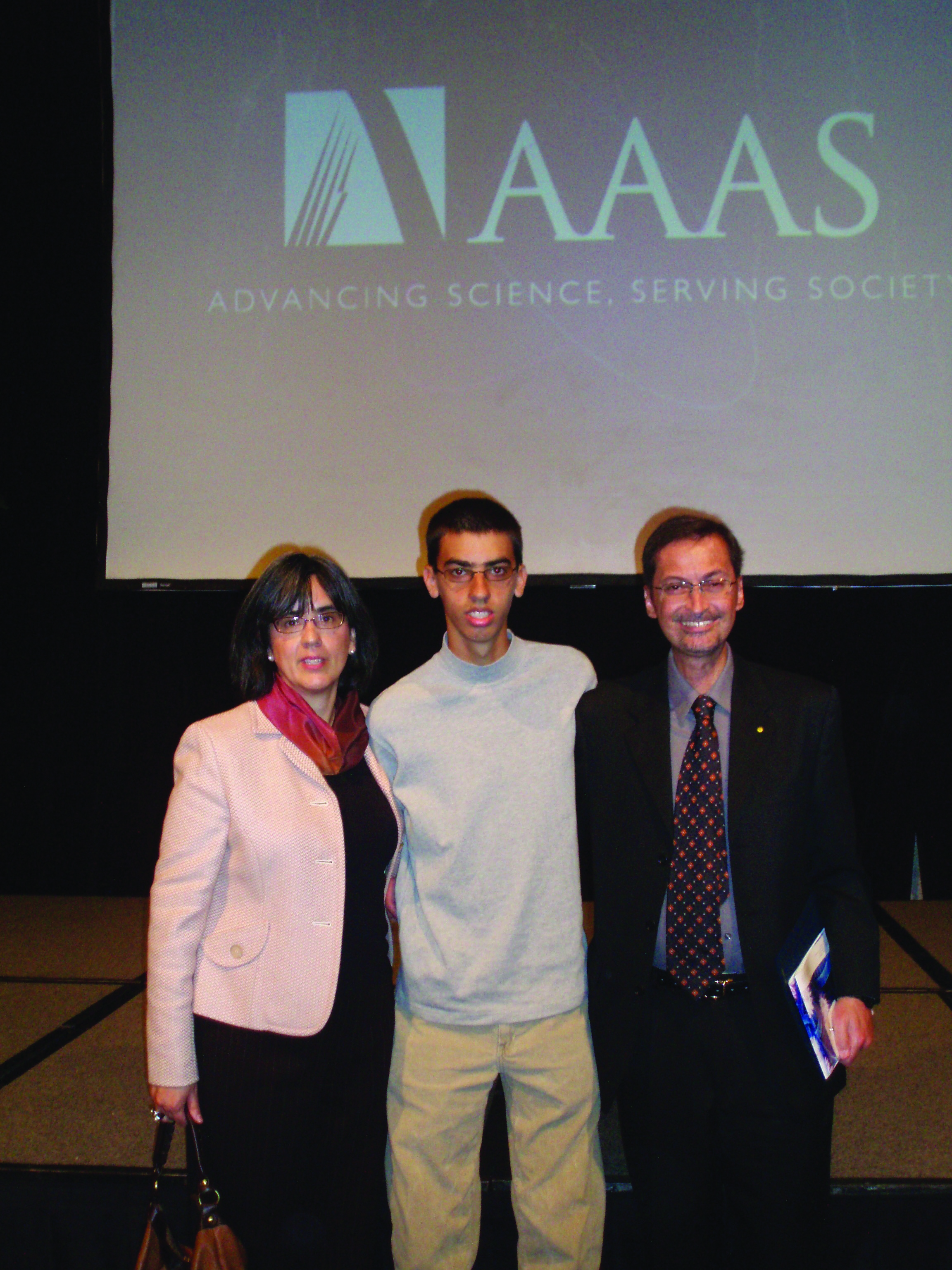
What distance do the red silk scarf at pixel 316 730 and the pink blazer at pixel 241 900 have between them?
0.11ft

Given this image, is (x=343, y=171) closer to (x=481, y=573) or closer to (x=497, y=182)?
(x=497, y=182)

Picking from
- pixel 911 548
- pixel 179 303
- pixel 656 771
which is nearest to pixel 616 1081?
pixel 656 771

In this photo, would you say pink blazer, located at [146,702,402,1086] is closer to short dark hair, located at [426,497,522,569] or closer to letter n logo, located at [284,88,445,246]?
short dark hair, located at [426,497,522,569]

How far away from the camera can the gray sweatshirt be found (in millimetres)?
1499

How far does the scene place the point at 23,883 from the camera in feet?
12.0

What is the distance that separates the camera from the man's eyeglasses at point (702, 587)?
1488mm

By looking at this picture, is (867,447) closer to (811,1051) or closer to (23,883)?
(811,1051)

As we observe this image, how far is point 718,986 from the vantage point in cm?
144

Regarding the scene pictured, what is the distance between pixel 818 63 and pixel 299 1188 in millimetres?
3613

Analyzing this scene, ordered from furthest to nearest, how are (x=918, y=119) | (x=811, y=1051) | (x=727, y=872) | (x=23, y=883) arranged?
(x=23, y=883), (x=918, y=119), (x=727, y=872), (x=811, y=1051)

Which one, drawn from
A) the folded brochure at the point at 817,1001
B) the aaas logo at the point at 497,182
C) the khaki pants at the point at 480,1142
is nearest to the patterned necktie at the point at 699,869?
the folded brochure at the point at 817,1001

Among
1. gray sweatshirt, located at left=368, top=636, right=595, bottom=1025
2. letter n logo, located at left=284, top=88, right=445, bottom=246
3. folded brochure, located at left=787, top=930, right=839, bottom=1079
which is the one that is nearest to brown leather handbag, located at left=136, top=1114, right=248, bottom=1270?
gray sweatshirt, located at left=368, top=636, right=595, bottom=1025

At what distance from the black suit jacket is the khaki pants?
0.28 ft

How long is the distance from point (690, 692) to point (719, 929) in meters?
0.41
